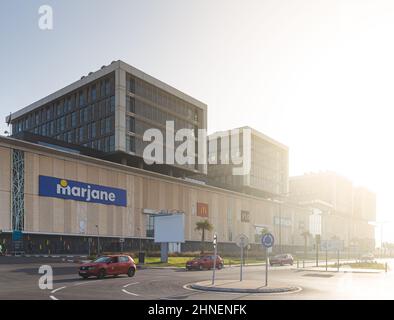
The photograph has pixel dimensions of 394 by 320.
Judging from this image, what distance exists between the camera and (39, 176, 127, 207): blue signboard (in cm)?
6688

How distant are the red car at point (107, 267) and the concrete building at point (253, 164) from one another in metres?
92.9

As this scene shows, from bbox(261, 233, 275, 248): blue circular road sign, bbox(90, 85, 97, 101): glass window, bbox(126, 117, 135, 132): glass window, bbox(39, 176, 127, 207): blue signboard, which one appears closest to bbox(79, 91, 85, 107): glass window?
bbox(90, 85, 97, 101): glass window

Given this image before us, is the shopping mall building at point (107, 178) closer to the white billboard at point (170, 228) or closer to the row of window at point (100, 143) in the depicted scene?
the row of window at point (100, 143)

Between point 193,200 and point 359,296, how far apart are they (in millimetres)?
76812

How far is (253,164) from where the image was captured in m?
131

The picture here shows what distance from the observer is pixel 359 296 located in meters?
20.0

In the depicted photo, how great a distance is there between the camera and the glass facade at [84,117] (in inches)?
3428

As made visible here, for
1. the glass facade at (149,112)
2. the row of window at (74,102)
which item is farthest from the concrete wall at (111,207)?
the row of window at (74,102)

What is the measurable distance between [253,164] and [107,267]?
103m

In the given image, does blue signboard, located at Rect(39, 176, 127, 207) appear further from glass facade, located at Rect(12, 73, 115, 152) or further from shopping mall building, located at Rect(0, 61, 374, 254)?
glass facade, located at Rect(12, 73, 115, 152)

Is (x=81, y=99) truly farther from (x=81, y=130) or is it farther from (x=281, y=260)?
(x=281, y=260)

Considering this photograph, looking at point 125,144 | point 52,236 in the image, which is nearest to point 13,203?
point 52,236
